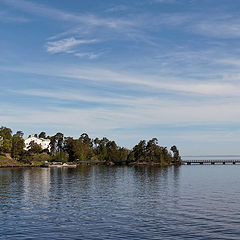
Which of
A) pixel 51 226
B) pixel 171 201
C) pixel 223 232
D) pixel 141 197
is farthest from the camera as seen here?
pixel 141 197

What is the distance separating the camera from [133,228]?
4462cm

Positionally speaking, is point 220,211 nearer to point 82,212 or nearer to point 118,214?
point 118,214

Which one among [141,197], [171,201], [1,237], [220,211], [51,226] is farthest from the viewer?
[141,197]

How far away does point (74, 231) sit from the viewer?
43.1 m

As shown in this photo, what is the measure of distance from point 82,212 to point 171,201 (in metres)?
22.0

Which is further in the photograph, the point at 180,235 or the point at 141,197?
the point at 141,197

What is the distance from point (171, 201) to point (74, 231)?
101 ft

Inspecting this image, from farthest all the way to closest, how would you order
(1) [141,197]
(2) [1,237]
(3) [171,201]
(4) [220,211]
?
1. (1) [141,197]
2. (3) [171,201]
3. (4) [220,211]
4. (2) [1,237]

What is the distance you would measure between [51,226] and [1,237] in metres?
7.77

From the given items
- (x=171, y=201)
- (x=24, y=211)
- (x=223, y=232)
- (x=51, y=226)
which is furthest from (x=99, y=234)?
(x=171, y=201)

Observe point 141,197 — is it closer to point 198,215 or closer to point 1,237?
point 198,215

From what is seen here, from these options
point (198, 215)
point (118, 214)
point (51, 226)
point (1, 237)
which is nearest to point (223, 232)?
point (198, 215)

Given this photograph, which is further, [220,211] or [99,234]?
[220,211]

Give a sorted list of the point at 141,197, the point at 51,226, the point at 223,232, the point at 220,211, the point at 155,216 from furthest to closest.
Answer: the point at 141,197, the point at 220,211, the point at 155,216, the point at 51,226, the point at 223,232
